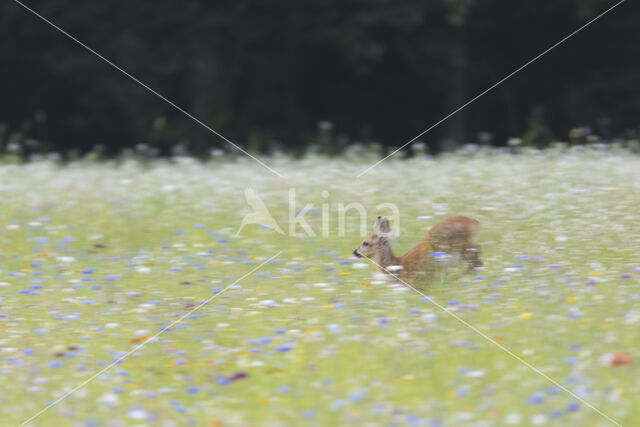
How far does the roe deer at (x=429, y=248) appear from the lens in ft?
19.8

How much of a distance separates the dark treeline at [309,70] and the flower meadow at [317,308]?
407 inches

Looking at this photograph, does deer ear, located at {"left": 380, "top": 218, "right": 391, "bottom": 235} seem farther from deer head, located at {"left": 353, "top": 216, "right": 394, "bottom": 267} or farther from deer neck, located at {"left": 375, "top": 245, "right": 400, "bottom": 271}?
deer neck, located at {"left": 375, "top": 245, "right": 400, "bottom": 271}

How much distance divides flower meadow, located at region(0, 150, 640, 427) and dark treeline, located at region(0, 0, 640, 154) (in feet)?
33.9

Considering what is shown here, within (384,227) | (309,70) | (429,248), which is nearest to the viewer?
(429,248)

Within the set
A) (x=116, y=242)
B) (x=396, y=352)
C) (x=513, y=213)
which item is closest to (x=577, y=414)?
(x=396, y=352)

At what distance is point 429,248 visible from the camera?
609 cm

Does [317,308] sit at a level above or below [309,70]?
below

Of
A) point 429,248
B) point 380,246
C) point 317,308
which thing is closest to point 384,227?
point 380,246

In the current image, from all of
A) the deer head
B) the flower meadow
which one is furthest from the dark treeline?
the deer head

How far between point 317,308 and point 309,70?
17.9 metres

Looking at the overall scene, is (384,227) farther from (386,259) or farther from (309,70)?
(309,70)

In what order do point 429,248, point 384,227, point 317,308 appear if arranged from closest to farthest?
point 317,308
point 429,248
point 384,227

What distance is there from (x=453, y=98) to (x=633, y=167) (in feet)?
38.8

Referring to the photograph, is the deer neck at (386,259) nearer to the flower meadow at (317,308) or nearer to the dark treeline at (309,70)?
the flower meadow at (317,308)
